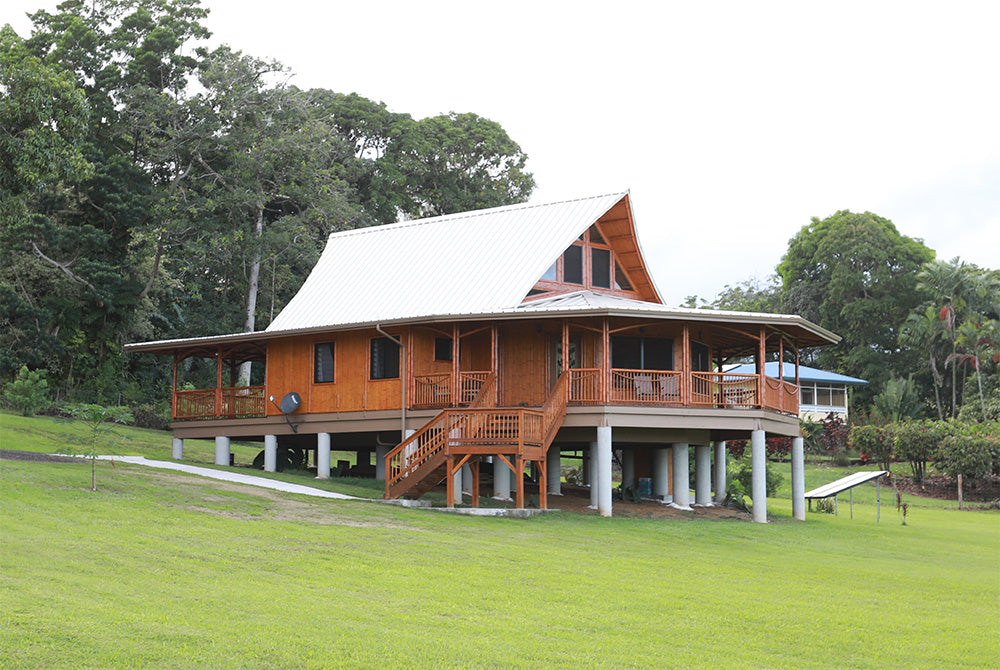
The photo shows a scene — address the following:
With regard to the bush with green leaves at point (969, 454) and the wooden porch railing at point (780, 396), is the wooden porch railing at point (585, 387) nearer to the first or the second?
the wooden porch railing at point (780, 396)

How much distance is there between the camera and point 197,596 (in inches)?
419

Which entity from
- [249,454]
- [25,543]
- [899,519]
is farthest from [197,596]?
[249,454]

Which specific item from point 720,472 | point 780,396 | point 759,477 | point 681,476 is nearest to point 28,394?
point 681,476

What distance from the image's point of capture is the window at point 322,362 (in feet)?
89.9

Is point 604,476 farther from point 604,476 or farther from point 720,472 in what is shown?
point 720,472

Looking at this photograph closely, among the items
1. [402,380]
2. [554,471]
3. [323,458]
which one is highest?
[402,380]

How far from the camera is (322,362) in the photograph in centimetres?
2756

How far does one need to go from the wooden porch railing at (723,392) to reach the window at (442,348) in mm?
5885

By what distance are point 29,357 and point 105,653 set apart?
1410 inches

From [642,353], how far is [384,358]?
20.5 ft

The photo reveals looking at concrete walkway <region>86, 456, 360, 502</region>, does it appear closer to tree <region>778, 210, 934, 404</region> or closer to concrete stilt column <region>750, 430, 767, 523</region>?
concrete stilt column <region>750, 430, 767, 523</region>

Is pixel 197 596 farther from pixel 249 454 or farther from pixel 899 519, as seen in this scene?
pixel 249 454

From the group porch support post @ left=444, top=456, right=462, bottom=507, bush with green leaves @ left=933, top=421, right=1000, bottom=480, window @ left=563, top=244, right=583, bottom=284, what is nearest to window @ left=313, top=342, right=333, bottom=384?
window @ left=563, top=244, right=583, bottom=284

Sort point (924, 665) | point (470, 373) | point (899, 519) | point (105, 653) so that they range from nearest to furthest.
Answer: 1. point (105, 653)
2. point (924, 665)
3. point (470, 373)
4. point (899, 519)
